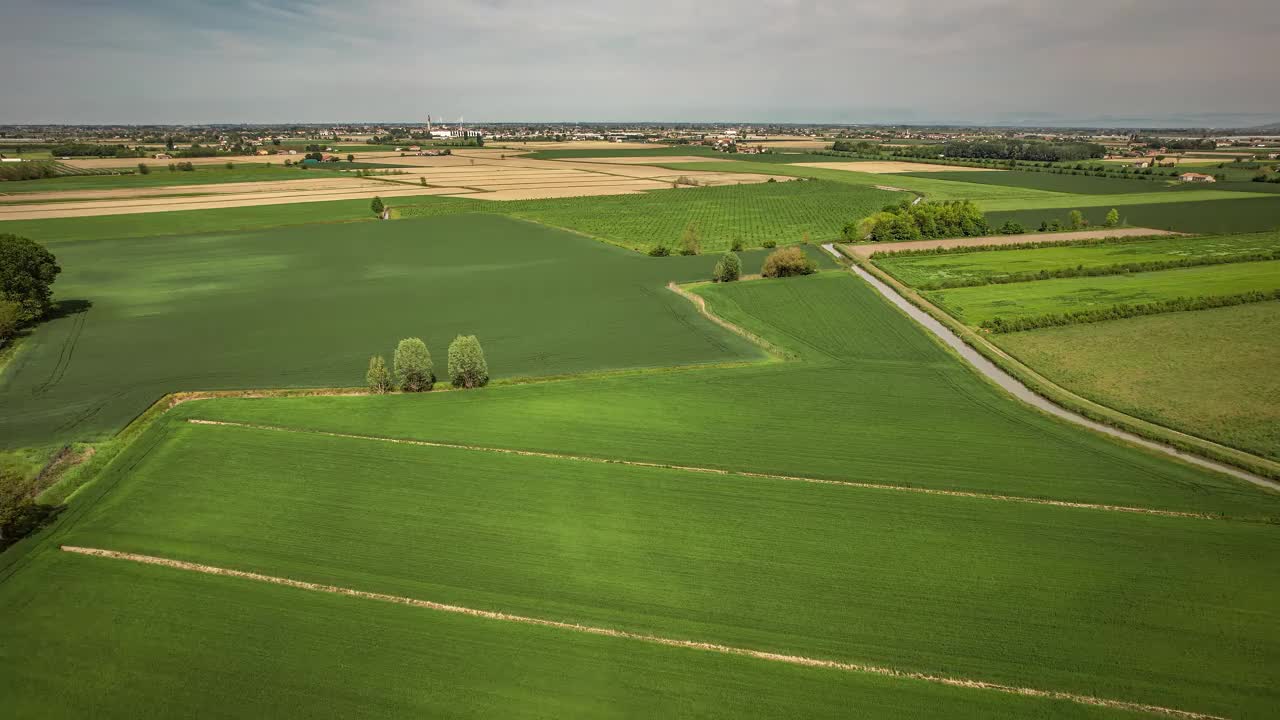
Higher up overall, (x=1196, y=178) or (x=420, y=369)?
(x=1196, y=178)

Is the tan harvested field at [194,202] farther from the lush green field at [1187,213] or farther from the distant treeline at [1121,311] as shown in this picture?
the lush green field at [1187,213]

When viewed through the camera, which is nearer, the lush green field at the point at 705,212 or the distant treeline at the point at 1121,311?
the distant treeline at the point at 1121,311

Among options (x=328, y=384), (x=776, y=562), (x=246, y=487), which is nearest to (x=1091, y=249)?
(x=776, y=562)

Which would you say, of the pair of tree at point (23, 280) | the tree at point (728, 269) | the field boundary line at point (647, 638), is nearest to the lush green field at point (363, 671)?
the field boundary line at point (647, 638)

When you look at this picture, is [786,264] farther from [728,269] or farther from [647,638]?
[647,638]

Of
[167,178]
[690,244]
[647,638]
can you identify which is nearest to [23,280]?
[647,638]

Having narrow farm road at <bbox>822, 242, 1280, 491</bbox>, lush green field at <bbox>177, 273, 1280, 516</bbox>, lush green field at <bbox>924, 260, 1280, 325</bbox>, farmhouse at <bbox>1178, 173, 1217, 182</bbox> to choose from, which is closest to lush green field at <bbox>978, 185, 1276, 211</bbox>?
farmhouse at <bbox>1178, 173, 1217, 182</bbox>

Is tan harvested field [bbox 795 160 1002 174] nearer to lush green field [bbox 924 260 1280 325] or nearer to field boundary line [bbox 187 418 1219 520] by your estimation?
lush green field [bbox 924 260 1280 325]

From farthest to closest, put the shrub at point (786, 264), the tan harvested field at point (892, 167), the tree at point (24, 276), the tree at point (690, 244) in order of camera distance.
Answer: the tan harvested field at point (892, 167) < the tree at point (690, 244) < the shrub at point (786, 264) < the tree at point (24, 276)
